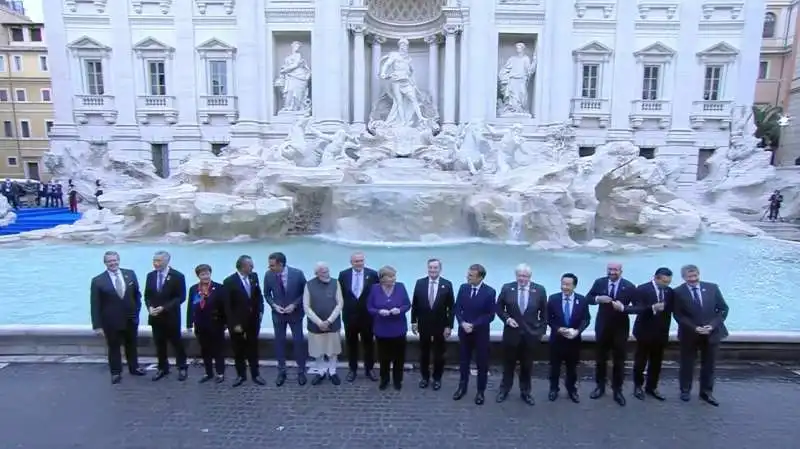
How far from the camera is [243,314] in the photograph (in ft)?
13.1

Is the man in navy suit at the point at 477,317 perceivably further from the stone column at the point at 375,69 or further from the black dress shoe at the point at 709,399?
the stone column at the point at 375,69

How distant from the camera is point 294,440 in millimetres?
3354

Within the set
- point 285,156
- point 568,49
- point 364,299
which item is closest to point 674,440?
point 364,299

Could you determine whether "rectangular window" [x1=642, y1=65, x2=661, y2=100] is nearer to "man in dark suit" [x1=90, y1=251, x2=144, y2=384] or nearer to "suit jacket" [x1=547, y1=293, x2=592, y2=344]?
"suit jacket" [x1=547, y1=293, x2=592, y2=344]

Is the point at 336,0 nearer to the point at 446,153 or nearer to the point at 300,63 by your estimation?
the point at 300,63

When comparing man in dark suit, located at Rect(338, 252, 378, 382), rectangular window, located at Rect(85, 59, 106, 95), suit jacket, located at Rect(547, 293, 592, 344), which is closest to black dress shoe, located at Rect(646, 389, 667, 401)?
suit jacket, located at Rect(547, 293, 592, 344)

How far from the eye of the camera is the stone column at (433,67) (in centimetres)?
1794

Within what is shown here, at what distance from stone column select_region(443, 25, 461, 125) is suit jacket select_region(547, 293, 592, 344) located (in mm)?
14099

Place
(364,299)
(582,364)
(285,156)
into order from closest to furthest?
1. (364,299)
2. (582,364)
3. (285,156)

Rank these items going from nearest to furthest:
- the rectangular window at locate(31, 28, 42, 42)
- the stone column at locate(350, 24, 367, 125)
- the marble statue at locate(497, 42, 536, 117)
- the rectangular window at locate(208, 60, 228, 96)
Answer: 1. the stone column at locate(350, 24, 367, 125)
2. the marble statue at locate(497, 42, 536, 117)
3. the rectangular window at locate(208, 60, 228, 96)
4. the rectangular window at locate(31, 28, 42, 42)

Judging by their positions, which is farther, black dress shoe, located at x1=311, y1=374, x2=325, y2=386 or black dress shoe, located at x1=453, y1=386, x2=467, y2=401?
black dress shoe, located at x1=311, y1=374, x2=325, y2=386

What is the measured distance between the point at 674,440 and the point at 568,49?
1638cm

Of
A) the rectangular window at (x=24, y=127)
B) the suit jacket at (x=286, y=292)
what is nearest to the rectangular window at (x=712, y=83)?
the suit jacket at (x=286, y=292)

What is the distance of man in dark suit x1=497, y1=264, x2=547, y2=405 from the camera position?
3756mm
